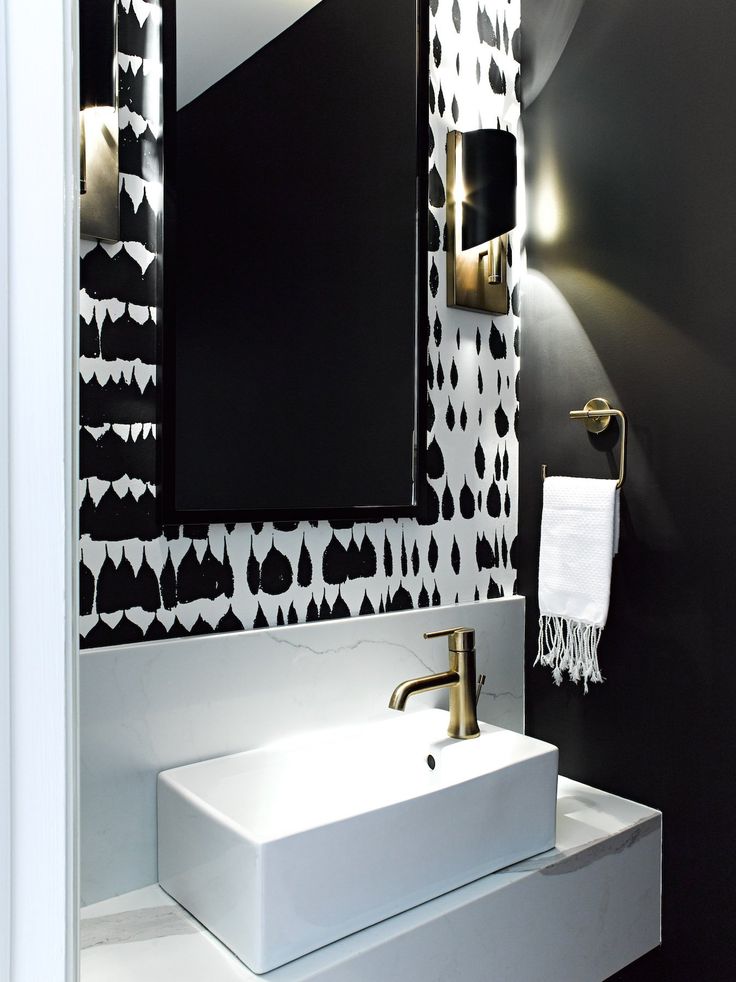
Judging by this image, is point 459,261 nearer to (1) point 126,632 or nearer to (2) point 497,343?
(2) point 497,343

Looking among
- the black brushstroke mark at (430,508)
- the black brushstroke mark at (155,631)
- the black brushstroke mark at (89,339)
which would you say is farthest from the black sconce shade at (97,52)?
the black brushstroke mark at (430,508)

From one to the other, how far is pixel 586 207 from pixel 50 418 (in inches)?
54.5

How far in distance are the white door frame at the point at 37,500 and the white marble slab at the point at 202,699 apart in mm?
687

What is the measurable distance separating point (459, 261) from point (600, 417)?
0.42 m

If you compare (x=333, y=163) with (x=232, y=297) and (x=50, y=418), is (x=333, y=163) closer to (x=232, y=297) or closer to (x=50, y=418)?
(x=232, y=297)

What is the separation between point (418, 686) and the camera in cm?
136

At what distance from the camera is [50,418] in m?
0.45

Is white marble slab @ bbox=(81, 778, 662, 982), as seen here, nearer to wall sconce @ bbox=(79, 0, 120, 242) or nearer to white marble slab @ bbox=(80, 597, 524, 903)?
white marble slab @ bbox=(80, 597, 524, 903)

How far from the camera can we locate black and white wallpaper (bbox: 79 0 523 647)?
116cm

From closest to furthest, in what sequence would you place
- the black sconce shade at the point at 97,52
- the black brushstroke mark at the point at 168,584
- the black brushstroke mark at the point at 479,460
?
the black sconce shade at the point at 97,52, the black brushstroke mark at the point at 168,584, the black brushstroke mark at the point at 479,460

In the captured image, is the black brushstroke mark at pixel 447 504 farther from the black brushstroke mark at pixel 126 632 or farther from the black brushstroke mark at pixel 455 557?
the black brushstroke mark at pixel 126 632

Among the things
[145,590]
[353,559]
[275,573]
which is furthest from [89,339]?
[353,559]

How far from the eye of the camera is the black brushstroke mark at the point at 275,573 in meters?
1.33

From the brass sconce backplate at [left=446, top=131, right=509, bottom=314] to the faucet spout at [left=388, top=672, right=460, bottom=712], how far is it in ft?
2.43
